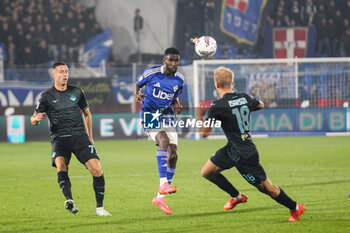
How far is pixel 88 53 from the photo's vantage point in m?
25.0

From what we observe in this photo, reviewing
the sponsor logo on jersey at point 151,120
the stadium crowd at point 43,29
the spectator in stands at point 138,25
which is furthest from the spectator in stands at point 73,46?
the sponsor logo on jersey at point 151,120

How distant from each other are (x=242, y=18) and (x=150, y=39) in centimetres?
406

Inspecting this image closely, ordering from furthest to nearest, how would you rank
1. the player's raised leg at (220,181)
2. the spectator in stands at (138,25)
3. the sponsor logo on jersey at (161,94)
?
the spectator in stands at (138,25) < the sponsor logo on jersey at (161,94) < the player's raised leg at (220,181)

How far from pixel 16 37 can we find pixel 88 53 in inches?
113

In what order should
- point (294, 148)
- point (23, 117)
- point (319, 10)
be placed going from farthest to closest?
point (319, 10) < point (23, 117) < point (294, 148)

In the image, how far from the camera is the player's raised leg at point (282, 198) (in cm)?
662

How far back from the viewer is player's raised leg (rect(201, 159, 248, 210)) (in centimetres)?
726

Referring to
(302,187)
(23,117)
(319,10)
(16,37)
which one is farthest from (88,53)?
(302,187)

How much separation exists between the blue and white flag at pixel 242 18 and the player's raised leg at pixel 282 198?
65.3ft

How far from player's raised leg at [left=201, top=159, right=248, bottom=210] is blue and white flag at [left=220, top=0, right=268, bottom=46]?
19.1 meters

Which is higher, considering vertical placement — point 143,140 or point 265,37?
point 265,37

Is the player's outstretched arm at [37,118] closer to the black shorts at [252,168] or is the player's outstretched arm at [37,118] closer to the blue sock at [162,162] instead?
the blue sock at [162,162]

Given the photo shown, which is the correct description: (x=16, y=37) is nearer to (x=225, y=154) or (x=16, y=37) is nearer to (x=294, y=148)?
(x=294, y=148)

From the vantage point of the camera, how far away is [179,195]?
9.07m
